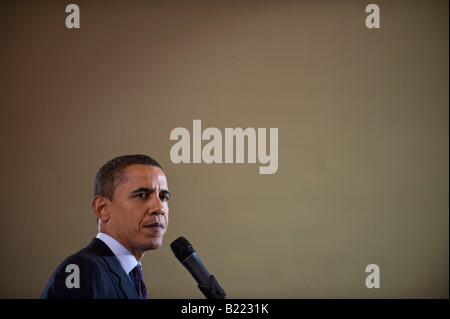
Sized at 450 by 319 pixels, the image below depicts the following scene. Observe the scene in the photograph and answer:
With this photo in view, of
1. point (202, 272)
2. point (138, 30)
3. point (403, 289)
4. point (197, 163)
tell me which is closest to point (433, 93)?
point (403, 289)

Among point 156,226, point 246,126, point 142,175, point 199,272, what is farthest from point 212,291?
point 246,126

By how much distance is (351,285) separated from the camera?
3494mm

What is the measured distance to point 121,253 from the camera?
120 centimetres

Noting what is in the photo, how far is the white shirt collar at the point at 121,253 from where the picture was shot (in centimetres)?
120

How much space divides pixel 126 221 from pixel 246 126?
7.86 ft

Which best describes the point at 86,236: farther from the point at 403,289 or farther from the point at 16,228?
the point at 403,289

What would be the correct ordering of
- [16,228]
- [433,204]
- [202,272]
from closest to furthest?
[202,272] → [16,228] → [433,204]

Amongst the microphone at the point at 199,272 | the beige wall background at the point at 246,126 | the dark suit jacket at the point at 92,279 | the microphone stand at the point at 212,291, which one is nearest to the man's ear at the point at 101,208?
the dark suit jacket at the point at 92,279

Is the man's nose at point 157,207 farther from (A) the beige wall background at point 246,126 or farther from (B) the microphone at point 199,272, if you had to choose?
(A) the beige wall background at point 246,126

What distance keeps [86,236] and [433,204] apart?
2545mm

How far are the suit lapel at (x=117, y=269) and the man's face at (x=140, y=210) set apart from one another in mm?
41

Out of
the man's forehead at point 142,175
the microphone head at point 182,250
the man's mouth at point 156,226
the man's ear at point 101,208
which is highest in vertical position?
the man's forehead at point 142,175

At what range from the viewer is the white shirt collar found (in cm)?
120

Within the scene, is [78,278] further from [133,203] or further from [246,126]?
[246,126]
